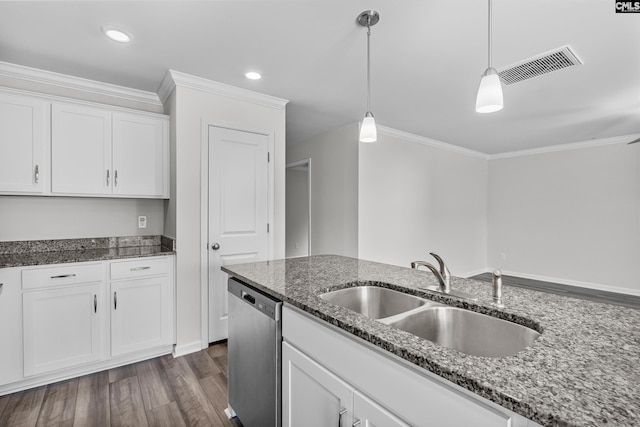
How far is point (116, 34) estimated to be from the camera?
6.84ft

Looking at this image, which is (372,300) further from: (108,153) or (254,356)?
(108,153)

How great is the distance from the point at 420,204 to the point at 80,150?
4446mm

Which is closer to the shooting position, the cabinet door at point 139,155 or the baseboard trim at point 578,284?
the cabinet door at point 139,155

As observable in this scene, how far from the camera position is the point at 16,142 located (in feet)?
7.80

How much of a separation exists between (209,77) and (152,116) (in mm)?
671

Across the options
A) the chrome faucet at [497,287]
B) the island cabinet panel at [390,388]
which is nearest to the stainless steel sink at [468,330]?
the chrome faucet at [497,287]

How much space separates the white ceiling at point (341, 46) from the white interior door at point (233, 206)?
0.58 m

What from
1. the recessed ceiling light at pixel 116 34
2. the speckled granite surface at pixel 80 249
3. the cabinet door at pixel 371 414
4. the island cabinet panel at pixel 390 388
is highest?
the recessed ceiling light at pixel 116 34

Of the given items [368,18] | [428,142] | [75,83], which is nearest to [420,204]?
[428,142]

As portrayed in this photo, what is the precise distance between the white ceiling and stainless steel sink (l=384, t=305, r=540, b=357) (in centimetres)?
174

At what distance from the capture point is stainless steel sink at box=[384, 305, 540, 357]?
1.09 meters

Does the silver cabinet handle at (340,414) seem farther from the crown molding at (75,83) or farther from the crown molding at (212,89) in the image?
the crown molding at (75,83)

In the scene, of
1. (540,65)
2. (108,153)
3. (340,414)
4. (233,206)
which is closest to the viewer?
(340,414)

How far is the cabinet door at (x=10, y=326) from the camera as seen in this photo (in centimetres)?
205
